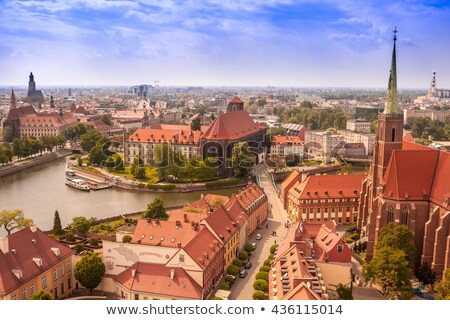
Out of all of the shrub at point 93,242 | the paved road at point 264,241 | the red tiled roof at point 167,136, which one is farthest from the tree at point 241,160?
the shrub at point 93,242

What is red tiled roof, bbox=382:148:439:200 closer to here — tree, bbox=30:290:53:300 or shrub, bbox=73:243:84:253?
shrub, bbox=73:243:84:253

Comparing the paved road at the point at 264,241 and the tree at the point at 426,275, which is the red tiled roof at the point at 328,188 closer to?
the paved road at the point at 264,241

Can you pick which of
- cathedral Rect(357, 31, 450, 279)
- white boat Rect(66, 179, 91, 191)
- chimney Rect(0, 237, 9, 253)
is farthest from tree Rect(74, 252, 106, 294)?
white boat Rect(66, 179, 91, 191)

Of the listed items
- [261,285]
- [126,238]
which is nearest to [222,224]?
[126,238]

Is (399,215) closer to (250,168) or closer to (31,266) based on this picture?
(31,266)
